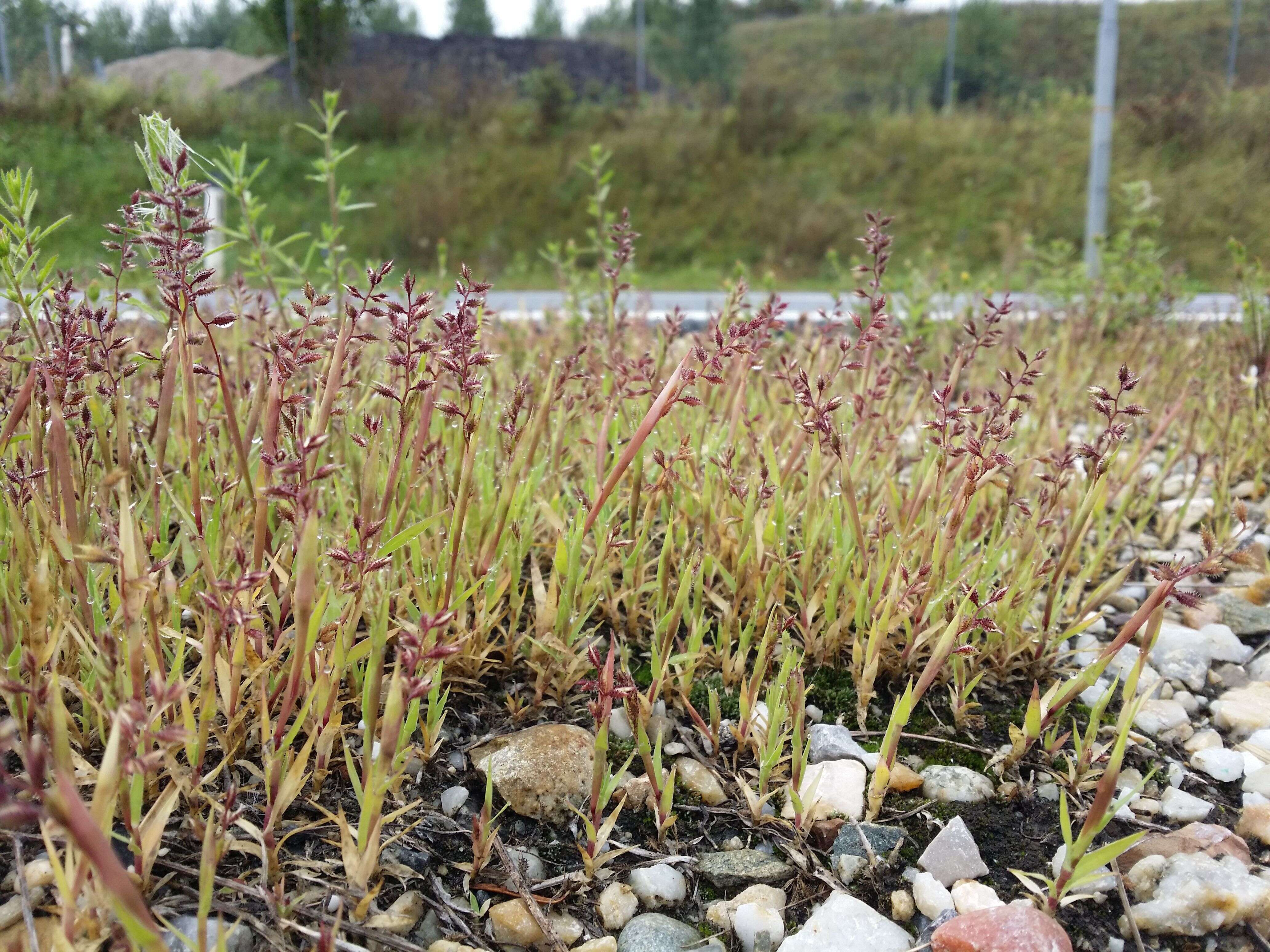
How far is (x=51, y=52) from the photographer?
65.7 feet

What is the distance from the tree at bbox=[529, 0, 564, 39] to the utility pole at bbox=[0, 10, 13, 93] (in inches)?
791

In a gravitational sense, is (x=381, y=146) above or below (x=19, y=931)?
above

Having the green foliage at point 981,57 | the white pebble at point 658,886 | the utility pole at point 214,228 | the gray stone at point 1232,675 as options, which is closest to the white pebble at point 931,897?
the white pebble at point 658,886

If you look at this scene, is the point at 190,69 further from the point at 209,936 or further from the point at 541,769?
the point at 209,936

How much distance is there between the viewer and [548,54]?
25.4 m

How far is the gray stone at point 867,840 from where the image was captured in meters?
1.55

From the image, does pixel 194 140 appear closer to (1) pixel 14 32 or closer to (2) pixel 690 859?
(1) pixel 14 32

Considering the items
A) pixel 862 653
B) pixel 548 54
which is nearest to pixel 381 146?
pixel 548 54

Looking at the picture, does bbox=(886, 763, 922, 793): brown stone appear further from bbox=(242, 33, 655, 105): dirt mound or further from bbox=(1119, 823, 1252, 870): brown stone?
bbox=(242, 33, 655, 105): dirt mound

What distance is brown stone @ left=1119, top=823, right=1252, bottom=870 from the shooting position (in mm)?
1531

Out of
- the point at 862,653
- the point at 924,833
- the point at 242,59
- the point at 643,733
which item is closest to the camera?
the point at 643,733

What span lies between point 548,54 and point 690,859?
27042 millimetres

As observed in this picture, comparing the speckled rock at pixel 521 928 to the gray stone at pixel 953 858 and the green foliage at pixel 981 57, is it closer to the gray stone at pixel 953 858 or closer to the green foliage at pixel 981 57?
the gray stone at pixel 953 858

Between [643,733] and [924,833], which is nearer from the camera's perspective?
[643,733]
